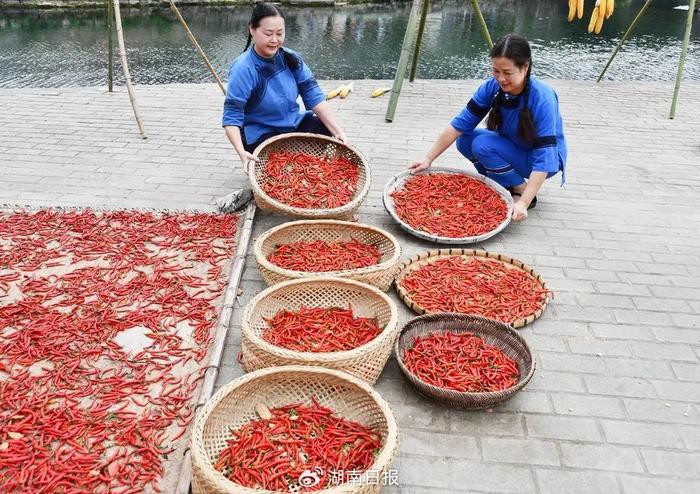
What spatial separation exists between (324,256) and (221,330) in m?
0.83

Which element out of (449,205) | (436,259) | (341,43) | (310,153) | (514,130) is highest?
(514,130)

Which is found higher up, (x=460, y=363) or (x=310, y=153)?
(x=310, y=153)

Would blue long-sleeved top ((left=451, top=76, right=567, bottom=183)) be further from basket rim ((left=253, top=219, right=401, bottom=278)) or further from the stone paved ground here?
basket rim ((left=253, top=219, right=401, bottom=278))

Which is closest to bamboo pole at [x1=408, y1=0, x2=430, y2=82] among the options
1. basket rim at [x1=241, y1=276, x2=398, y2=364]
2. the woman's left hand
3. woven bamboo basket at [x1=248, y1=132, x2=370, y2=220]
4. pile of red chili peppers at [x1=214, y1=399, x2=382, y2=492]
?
woven bamboo basket at [x1=248, y1=132, x2=370, y2=220]

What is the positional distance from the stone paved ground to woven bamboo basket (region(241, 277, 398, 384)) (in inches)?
9.6

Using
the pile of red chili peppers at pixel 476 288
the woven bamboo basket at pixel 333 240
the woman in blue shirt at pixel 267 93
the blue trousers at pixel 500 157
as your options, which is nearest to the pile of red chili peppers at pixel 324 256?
the woven bamboo basket at pixel 333 240

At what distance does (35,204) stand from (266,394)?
10.2ft

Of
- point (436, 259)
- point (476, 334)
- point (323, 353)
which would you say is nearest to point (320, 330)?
point (323, 353)

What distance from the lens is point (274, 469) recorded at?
2156 millimetres

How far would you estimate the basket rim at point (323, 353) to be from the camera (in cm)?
249

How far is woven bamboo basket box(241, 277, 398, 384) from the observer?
2.50 meters

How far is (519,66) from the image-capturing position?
11.8 feet

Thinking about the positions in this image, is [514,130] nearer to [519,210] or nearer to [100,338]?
[519,210]

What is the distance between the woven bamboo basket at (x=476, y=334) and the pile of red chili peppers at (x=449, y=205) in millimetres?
1096
